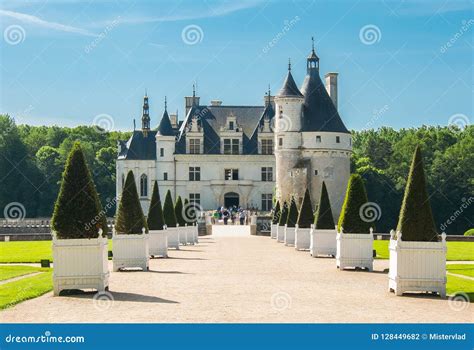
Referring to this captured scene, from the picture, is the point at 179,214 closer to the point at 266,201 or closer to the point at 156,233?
the point at 156,233

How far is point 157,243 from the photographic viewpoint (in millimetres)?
26547

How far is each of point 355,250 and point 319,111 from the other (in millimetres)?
47917

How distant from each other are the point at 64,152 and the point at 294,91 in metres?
28.4

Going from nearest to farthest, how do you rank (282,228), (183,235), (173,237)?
(173,237) < (183,235) < (282,228)

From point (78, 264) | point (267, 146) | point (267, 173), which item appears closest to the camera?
point (78, 264)

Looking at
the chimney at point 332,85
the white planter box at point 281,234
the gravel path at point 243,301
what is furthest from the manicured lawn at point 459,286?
the chimney at point 332,85

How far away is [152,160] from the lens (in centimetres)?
7456

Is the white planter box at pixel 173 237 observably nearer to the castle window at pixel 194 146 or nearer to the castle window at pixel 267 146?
the castle window at pixel 194 146

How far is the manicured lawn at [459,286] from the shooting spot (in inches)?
594

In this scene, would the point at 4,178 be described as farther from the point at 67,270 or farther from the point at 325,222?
the point at 67,270

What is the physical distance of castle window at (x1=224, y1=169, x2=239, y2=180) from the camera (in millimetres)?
74125

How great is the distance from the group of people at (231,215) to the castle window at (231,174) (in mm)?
2596

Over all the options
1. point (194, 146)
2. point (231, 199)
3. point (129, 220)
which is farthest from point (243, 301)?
point (194, 146)

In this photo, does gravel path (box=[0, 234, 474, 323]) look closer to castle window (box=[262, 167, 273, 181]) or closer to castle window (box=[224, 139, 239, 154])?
castle window (box=[262, 167, 273, 181])
